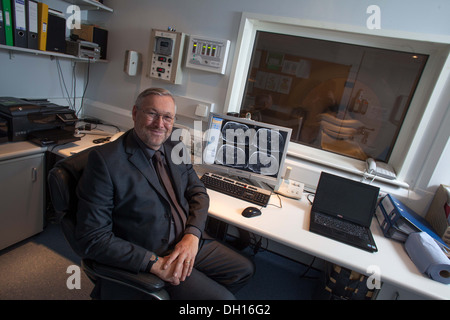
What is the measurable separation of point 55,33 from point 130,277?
6.32 feet

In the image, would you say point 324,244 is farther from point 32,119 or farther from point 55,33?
point 55,33

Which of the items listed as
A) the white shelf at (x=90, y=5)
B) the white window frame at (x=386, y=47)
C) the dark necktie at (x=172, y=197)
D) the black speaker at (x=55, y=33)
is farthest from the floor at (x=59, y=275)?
the white shelf at (x=90, y=5)

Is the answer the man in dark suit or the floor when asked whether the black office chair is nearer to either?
the man in dark suit

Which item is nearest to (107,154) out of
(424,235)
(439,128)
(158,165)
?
(158,165)

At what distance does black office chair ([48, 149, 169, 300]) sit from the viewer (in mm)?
1024

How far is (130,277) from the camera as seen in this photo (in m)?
1.02

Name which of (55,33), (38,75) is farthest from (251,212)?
(38,75)

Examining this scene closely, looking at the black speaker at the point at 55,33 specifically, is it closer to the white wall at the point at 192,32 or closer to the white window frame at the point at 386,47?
the white wall at the point at 192,32

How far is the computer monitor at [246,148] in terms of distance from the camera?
1.71 m

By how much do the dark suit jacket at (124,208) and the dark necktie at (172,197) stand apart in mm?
32

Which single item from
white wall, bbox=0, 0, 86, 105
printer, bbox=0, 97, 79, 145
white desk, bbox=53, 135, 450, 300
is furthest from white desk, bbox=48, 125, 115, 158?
white desk, bbox=53, 135, 450, 300

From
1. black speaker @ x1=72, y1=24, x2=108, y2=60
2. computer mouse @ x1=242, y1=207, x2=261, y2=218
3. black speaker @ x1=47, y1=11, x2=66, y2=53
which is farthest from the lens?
black speaker @ x1=72, y1=24, x2=108, y2=60

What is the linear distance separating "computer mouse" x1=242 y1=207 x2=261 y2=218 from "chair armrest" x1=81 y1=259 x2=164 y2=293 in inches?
22.9
